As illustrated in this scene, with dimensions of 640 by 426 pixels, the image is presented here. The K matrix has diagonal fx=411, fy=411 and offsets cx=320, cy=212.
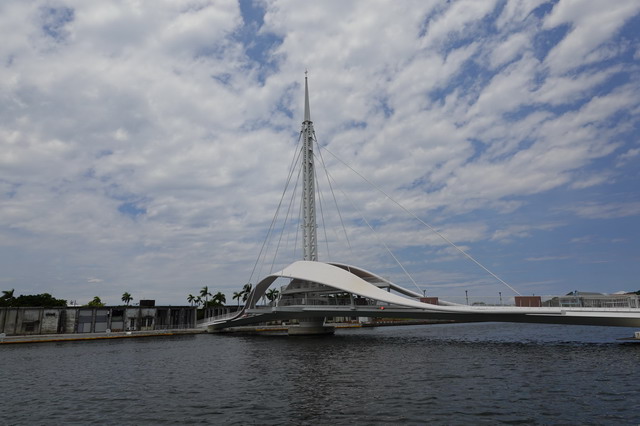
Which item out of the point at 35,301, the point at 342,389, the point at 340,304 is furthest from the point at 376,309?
the point at 35,301

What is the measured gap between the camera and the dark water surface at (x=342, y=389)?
54.3ft

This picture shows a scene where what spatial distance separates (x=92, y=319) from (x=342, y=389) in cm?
7812

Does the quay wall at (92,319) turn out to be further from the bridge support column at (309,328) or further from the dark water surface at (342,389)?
the dark water surface at (342,389)

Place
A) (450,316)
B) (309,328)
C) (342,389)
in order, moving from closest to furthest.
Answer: (342,389) < (450,316) < (309,328)

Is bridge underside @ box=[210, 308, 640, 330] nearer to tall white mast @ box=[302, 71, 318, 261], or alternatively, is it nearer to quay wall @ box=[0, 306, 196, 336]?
tall white mast @ box=[302, 71, 318, 261]

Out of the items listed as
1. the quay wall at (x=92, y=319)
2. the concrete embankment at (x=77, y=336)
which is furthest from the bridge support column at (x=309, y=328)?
the quay wall at (x=92, y=319)

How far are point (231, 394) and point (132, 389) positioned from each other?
665cm

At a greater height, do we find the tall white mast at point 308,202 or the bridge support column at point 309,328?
the tall white mast at point 308,202

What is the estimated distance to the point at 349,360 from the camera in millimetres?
33312

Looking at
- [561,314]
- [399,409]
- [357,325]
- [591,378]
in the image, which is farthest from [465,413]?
[357,325]

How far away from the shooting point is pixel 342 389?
848 inches

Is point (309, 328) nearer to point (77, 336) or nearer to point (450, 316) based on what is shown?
point (450, 316)

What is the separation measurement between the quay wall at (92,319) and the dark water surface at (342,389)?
156 feet

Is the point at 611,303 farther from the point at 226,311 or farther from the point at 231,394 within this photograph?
the point at 226,311
